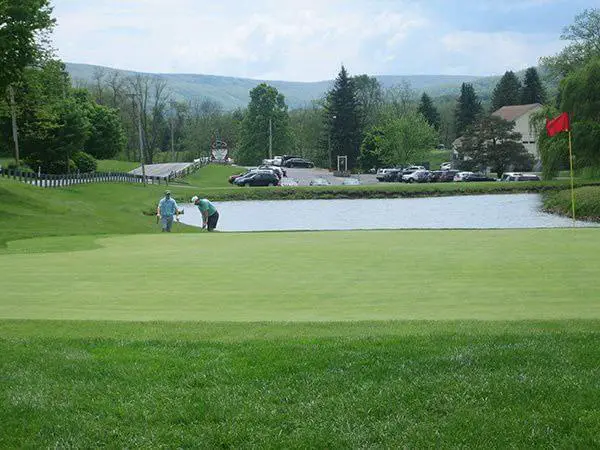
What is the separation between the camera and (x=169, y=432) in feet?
22.0

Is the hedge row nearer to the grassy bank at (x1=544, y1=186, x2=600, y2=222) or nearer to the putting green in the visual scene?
the grassy bank at (x1=544, y1=186, x2=600, y2=222)

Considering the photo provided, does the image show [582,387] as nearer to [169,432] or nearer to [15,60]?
[169,432]

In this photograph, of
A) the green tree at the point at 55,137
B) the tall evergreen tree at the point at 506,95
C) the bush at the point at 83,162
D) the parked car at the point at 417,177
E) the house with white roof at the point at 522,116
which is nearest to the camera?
the green tree at the point at 55,137

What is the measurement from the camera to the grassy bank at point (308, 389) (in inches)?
259

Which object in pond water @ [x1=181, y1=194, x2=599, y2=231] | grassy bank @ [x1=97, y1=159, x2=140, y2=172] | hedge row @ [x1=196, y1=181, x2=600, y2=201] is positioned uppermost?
grassy bank @ [x1=97, y1=159, x2=140, y2=172]

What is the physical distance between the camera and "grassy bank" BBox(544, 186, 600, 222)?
57.8 m

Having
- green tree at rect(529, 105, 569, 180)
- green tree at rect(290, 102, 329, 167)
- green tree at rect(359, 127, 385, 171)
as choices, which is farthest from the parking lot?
green tree at rect(529, 105, 569, 180)

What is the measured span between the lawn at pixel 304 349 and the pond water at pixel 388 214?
3017 cm

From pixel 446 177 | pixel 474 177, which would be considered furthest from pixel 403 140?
pixel 474 177

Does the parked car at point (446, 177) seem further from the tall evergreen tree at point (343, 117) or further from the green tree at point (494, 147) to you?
the tall evergreen tree at point (343, 117)

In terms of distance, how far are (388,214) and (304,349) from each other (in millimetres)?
54431

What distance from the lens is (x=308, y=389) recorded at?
25.0 feet

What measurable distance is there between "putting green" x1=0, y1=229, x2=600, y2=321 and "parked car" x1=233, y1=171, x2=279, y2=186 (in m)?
69.8

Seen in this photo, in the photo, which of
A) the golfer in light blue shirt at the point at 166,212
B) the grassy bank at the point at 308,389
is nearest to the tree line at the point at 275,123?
the golfer in light blue shirt at the point at 166,212
